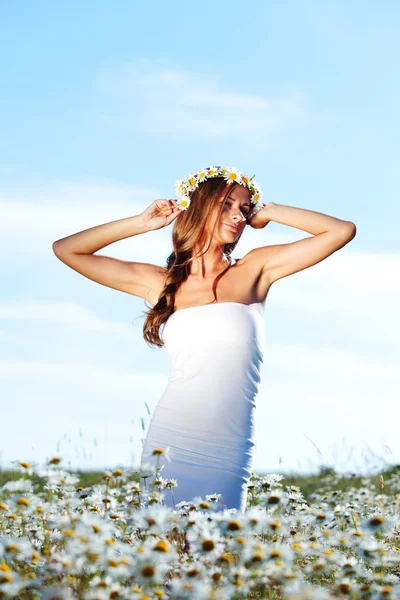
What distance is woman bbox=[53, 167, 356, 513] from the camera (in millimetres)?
4763

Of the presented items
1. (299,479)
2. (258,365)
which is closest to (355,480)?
(299,479)

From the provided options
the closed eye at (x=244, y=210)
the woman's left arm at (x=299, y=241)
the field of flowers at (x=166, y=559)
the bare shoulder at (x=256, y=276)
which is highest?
the closed eye at (x=244, y=210)

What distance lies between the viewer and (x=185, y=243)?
5449 mm

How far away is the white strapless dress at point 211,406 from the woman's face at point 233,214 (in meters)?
0.55

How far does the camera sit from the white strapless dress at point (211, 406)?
471cm

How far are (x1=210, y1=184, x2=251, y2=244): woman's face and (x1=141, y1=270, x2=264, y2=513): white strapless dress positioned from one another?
0.55 metres

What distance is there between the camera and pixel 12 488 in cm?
325

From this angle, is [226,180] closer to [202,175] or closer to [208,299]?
[202,175]

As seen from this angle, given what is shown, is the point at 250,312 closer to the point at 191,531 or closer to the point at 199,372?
the point at 199,372

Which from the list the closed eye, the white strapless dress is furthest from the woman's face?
the white strapless dress

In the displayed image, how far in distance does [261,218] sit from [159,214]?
0.77 m

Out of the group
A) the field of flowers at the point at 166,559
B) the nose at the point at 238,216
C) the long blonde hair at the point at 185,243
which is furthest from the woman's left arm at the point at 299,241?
the field of flowers at the point at 166,559

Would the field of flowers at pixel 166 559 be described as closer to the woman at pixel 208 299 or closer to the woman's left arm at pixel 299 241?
the woman at pixel 208 299

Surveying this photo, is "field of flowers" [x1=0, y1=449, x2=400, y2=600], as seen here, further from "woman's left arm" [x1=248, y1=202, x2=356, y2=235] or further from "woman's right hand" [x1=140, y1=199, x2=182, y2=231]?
"woman's right hand" [x1=140, y1=199, x2=182, y2=231]
